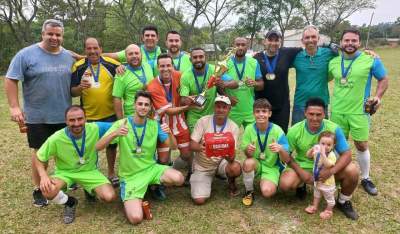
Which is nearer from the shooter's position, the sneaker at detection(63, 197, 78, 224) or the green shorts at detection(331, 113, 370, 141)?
the sneaker at detection(63, 197, 78, 224)

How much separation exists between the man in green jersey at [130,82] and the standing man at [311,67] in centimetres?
228

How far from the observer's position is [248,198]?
4945 mm

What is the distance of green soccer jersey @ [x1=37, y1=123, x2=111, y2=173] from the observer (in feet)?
14.8

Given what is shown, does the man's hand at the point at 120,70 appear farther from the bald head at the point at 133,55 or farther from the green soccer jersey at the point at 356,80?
the green soccer jersey at the point at 356,80

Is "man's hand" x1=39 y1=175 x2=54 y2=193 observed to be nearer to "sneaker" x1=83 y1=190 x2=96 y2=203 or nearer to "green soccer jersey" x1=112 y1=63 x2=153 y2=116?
"sneaker" x1=83 y1=190 x2=96 y2=203

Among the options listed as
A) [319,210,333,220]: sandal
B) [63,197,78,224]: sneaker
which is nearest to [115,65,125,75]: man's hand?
[63,197,78,224]: sneaker

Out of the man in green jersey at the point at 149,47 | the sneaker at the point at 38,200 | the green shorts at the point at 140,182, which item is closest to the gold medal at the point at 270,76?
the man in green jersey at the point at 149,47

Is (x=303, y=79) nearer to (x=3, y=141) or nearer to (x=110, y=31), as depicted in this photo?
(x=3, y=141)

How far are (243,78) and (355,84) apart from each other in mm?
1555

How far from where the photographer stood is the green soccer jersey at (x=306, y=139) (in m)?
4.57

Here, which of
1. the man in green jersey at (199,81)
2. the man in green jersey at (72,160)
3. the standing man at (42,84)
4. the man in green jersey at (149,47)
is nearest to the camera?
the man in green jersey at (72,160)

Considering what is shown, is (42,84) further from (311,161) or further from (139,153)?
(311,161)

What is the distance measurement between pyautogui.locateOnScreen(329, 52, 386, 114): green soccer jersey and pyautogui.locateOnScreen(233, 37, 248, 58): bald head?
4.29 ft

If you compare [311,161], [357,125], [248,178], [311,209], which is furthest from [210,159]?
[357,125]
